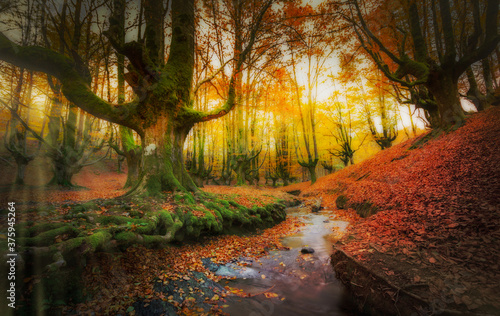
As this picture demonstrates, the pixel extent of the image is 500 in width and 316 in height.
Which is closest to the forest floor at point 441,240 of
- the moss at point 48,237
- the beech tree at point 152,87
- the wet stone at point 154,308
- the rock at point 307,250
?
the rock at point 307,250

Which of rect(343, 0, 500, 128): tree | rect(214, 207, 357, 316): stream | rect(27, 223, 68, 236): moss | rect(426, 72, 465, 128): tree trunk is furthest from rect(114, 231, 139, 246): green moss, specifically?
rect(426, 72, 465, 128): tree trunk

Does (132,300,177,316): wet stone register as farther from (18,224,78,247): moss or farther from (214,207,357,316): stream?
(18,224,78,247): moss

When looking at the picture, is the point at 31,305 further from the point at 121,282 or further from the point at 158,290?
the point at 158,290

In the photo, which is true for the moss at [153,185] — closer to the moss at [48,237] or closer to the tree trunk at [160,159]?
the tree trunk at [160,159]

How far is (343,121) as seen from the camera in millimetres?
22344

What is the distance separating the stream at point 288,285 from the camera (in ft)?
10.0

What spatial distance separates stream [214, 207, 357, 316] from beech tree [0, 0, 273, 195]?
3.32m

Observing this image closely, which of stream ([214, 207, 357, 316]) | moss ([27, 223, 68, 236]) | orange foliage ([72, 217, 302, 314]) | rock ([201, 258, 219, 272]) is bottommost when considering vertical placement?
stream ([214, 207, 357, 316])

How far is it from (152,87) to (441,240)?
7621 mm

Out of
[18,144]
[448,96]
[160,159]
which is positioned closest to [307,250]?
[160,159]

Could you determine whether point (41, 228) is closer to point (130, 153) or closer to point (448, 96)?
point (130, 153)

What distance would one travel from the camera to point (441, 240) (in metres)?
3.34

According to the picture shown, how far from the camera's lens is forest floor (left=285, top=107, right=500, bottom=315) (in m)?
2.46

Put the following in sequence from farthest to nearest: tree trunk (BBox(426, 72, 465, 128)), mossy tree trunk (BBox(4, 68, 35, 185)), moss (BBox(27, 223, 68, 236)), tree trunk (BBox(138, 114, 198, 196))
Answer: mossy tree trunk (BBox(4, 68, 35, 185)) < tree trunk (BBox(426, 72, 465, 128)) < tree trunk (BBox(138, 114, 198, 196)) < moss (BBox(27, 223, 68, 236))
